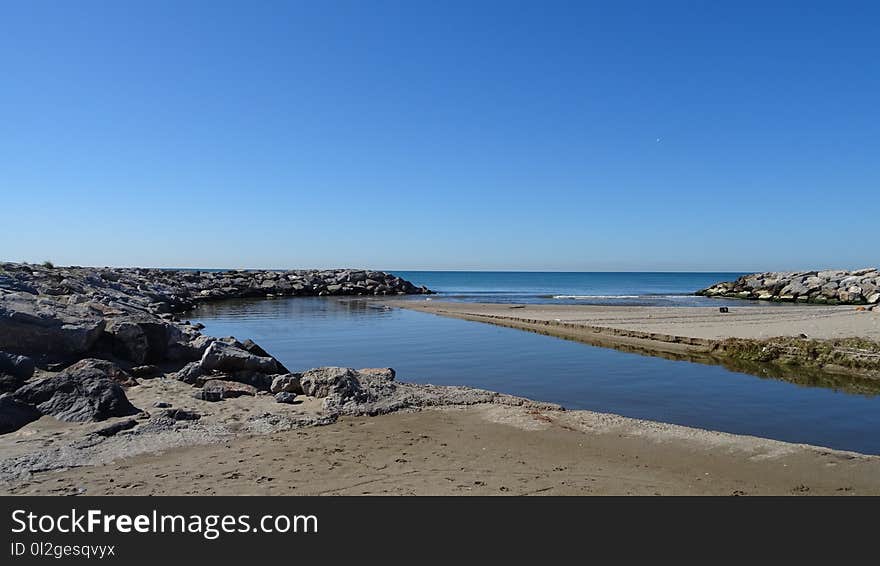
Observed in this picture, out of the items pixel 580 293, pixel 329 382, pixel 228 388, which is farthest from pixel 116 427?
pixel 580 293

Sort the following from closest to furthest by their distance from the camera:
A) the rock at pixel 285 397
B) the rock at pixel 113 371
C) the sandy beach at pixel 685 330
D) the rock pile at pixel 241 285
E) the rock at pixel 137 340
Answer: the rock at pixel 285 397 < the rock at pixel 113 371 < the rock at pixel 137 340 < the sandy beach at pixel 685 330 < the rock pile at pixel 241 285

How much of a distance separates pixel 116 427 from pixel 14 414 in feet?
5.18

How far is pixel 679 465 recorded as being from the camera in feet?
24.1

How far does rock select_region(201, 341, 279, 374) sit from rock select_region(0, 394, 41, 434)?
343 cm

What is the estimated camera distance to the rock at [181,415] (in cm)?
891

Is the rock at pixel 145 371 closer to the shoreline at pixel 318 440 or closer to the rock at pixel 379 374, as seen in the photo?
the shoreline at pixel 318 440

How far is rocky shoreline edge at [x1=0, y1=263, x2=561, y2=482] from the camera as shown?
26.3ft

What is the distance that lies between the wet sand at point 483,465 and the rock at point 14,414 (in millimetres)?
2266

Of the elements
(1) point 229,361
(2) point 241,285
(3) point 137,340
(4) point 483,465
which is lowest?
(4) point 483,465

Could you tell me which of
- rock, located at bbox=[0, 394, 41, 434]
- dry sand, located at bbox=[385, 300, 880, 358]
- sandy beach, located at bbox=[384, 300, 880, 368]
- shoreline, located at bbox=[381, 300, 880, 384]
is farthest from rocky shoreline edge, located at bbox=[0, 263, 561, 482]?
dry sand, located at bbox=[385, 300, 880, 358]

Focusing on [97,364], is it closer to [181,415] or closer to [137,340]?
[137,340]

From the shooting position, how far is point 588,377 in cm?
1478

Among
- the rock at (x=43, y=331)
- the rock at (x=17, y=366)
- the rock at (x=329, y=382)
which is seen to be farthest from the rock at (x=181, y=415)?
the rock at (x=43, y=331)
